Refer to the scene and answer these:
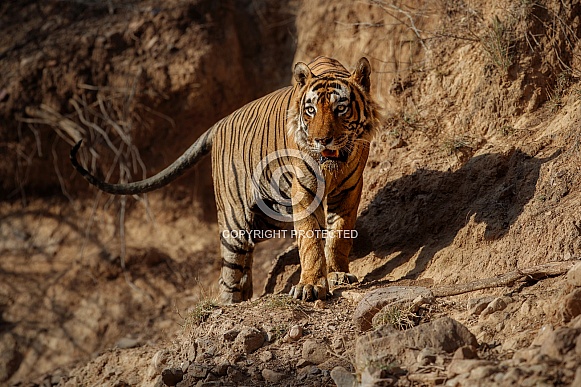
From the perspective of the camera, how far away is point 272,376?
435 cm

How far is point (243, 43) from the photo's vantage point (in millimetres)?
9789

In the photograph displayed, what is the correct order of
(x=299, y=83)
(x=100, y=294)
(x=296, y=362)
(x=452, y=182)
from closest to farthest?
(x=296, y=362) → (x=299, y=83) → (x=452, y=182) → (x=100, y=294)

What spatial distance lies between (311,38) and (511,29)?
3112 mm

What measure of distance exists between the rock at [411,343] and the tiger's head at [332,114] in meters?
1.62

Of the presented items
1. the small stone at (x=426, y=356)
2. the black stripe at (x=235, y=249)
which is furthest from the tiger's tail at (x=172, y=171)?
the small stone at (x=426, y=356)

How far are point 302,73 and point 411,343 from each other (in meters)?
2.40

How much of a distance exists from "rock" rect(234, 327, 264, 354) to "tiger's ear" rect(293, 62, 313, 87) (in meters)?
1.89

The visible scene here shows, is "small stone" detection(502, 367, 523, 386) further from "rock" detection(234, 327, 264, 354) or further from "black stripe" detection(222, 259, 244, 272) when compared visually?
"black stripe" detection(222, 259, 244, 272)

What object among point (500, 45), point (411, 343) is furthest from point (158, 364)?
point (500, 45)

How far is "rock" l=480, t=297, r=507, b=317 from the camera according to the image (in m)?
4.22

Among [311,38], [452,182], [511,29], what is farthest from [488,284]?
[311,38]

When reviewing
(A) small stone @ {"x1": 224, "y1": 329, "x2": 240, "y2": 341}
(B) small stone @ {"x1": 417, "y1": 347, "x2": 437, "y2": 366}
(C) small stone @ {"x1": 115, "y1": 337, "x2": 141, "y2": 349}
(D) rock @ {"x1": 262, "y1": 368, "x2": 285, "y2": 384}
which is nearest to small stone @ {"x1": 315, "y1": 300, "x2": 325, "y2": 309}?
(A) small stone @ {"x1": 224, "y1": 329, "x2": 240, "y2": 341}

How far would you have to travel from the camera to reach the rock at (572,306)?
3.71 metres

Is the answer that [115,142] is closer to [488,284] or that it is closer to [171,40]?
[171,40]
